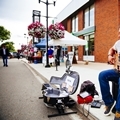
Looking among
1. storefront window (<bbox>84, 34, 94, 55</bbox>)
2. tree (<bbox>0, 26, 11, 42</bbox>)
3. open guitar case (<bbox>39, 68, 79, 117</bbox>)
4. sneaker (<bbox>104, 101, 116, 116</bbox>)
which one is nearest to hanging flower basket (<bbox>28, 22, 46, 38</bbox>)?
storefront window (<bbox>84, 34, 94, 55</bbox>)

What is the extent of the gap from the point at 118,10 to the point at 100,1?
148 inches

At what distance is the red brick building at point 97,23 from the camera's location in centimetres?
1775

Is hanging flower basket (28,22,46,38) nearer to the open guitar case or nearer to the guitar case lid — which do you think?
the guitar case lid

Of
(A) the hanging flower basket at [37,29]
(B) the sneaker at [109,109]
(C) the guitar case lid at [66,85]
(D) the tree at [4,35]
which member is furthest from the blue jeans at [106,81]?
(D) the tree at [4,35]

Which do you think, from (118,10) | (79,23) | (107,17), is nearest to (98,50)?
(107,17)

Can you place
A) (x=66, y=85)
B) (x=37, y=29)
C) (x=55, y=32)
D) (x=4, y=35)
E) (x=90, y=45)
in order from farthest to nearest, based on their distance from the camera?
1. (x=4, y=35)
2. (x=90, y=45)
3. (x=37, y=29)
4. (x=55, y=32)
5. (x=66, y=85)

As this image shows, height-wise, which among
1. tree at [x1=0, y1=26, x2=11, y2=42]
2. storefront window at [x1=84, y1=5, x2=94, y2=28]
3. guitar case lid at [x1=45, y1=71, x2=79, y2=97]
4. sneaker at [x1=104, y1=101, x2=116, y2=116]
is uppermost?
tree at [x1=0, y1=26, x2=11, y2=42]

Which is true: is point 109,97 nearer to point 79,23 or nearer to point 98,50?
point 98,50

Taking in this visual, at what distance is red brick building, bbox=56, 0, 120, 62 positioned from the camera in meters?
17.8

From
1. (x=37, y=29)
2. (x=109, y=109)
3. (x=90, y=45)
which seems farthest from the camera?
(x=90, y=45)

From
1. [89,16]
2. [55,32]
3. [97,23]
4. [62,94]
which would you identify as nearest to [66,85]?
[62,94]

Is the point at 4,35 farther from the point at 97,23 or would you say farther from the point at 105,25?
the point at 105,25

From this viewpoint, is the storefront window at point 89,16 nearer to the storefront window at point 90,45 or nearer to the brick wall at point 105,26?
the storefront window at point 90,45

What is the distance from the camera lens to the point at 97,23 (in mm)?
20656
